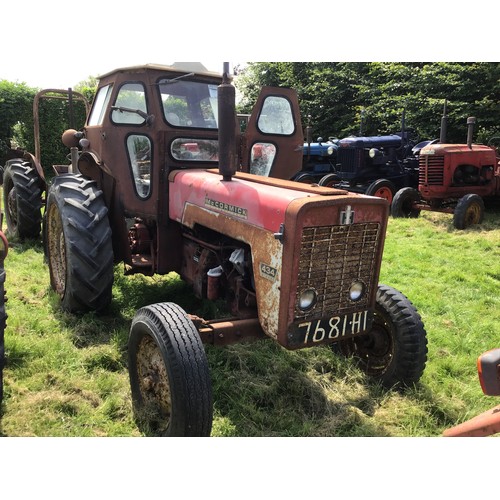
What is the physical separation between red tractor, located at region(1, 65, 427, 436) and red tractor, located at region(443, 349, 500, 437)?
88 cm

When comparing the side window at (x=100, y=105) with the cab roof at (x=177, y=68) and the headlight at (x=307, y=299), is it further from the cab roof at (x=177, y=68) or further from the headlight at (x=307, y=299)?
the headlight at (x=307, y=299)

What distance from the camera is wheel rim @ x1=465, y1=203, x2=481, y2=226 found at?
8.71 metres

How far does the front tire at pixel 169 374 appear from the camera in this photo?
235cm

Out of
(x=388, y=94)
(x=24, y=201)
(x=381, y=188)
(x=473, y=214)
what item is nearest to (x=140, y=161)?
(x=24, y=201)

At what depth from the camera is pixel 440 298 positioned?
4.95 metres

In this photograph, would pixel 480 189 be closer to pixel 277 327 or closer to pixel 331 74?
pixel 277 327

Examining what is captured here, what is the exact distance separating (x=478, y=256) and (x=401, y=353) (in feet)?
14.2

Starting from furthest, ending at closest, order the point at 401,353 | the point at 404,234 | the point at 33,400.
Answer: the point at 404,234
the point at 401,353
the point at 33,400

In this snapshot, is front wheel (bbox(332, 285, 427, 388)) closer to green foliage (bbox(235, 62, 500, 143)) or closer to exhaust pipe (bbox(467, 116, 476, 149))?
exhaust pipe (bbox(467, 116, 476, 149))

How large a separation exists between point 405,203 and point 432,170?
32.6 inches

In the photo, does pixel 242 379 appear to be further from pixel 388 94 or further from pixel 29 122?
pixel 388 94

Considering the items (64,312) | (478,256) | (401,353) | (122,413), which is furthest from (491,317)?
(64,312)

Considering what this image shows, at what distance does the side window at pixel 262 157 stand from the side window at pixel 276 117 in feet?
0.42

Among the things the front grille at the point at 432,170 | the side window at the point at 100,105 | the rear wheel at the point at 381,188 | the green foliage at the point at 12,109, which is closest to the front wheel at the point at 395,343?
the side window at the point at 100,105
